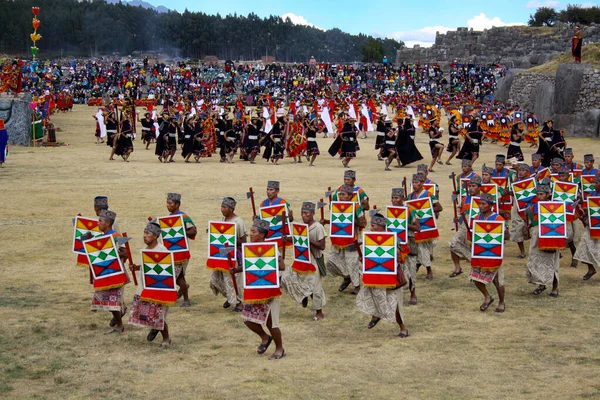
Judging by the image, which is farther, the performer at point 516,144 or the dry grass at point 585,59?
the dry grass at point 585,59

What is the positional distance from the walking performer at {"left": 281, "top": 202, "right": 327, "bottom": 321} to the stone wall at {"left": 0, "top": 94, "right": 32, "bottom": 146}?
24726 millimetres

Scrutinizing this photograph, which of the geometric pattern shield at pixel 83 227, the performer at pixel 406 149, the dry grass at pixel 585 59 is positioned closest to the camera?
the geometric pattern shield at pixel 83 227

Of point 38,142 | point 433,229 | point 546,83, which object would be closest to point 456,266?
point 433,229

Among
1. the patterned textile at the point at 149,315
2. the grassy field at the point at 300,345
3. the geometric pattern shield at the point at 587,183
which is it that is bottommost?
the grassy field at the point at 300,345

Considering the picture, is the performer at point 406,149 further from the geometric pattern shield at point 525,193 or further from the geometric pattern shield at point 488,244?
the geometric pattern shield at point 488,244

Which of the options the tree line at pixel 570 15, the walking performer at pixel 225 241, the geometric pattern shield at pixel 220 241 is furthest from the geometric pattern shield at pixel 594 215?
the tree line at pixel 570 15

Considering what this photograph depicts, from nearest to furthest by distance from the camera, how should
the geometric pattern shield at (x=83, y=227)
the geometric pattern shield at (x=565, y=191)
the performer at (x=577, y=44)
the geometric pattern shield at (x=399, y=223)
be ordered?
the geometric pattern shield at (x=83, y=227)
the geometric pattern shield at (x=399, y=223)
the geometric pattern shield at (x=565, y=191)
the performer at (x=577, y=44)

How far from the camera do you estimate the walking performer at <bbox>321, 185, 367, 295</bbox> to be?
11953mm

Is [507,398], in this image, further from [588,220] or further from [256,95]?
[256,95]

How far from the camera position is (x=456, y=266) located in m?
13.5

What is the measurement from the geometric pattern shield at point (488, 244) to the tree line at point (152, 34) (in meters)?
87.7

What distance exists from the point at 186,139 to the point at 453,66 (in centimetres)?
4357

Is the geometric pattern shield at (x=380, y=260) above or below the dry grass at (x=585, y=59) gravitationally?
below

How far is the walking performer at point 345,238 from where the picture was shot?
39.2ft
